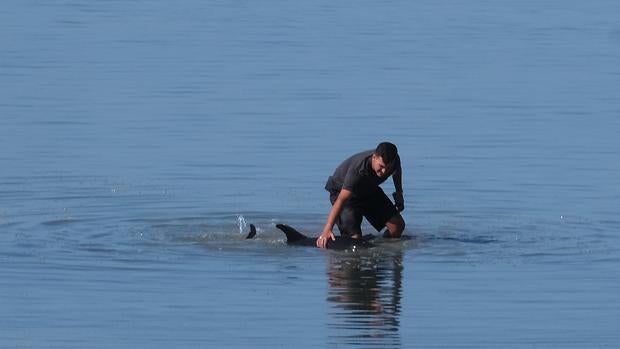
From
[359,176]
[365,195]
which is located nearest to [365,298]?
[359,176]

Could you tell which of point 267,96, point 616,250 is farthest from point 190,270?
point 267,96

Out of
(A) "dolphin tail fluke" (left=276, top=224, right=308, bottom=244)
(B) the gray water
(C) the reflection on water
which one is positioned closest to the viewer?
(C) the reflection on water

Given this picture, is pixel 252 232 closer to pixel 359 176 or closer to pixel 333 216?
pixel 333 216

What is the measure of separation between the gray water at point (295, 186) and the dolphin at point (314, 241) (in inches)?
4.6

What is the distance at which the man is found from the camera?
19.2 metres

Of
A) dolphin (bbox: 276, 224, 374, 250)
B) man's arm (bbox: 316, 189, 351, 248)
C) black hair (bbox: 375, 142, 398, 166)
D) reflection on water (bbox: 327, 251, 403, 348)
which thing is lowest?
reflection on water (bbox: 327, 251, 403, 348)

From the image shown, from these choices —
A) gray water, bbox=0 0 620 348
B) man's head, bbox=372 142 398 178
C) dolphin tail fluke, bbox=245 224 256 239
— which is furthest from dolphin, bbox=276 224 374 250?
man's head, bbox=372 142 398 178

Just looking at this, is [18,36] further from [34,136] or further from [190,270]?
[190,270]

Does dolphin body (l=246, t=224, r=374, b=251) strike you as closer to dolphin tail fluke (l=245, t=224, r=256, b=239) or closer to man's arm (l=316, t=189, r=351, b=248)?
dolphin tail fluke (l=245, t=224, r=256, b=239)

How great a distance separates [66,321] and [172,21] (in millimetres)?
28324

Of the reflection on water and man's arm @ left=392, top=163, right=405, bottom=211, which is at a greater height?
man's arm @ left=392, top=163, right=405, bottom=211

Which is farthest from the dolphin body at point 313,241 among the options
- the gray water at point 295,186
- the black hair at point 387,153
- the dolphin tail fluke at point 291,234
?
the black hair at point 387,153

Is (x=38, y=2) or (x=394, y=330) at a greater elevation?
(x=38, y=2)

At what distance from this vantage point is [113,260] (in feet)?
62.6
